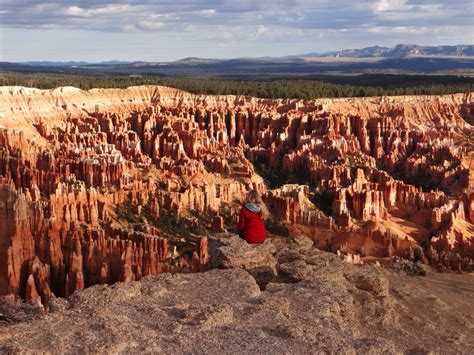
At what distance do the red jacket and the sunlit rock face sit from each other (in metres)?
2.34

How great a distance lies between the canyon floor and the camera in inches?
591

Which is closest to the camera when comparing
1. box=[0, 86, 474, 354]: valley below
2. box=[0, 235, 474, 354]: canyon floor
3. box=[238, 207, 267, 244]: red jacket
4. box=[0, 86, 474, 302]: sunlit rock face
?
box=[0, 235, 474, 354]: canyon floor

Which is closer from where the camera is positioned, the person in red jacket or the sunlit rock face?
the sunlit rock face

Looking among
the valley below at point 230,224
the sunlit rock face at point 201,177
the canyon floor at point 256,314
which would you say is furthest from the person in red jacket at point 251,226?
the canyon floor at point 256,314

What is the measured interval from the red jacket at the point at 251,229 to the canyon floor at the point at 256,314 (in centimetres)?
306

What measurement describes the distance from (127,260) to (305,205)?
2130 cm

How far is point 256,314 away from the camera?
1689cm

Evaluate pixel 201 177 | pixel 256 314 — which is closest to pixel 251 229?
pixel 256 314

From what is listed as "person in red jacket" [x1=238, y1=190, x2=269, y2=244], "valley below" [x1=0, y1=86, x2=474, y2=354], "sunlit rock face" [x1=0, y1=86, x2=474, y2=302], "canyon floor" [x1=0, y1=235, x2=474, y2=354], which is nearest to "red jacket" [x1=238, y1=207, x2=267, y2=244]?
"person in red jacket" [x1=238, y1=190, x2=269, y2=244]

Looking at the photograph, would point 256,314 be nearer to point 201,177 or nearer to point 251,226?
point 251,226

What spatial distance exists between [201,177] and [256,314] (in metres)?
34.7

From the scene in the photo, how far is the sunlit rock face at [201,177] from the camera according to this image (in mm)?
24688

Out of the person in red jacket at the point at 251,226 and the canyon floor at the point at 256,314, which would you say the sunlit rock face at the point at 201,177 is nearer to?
the person in red jacket at the point at 251,226

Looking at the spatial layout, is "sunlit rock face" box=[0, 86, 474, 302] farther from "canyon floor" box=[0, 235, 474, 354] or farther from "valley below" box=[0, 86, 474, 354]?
"canyon floor" box=[0, 235, 474, 354]
